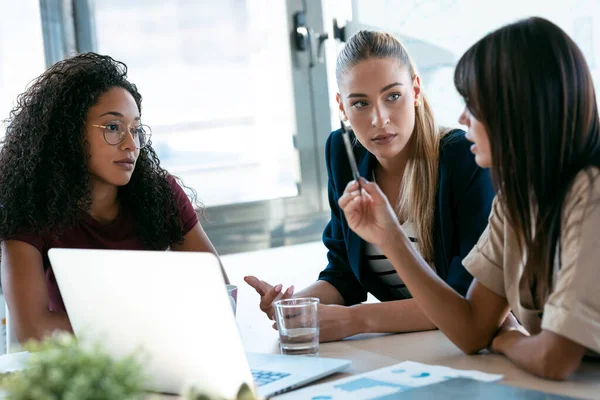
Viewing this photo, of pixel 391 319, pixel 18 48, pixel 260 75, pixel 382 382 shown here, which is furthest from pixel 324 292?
pixel 18 48

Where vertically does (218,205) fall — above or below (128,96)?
below

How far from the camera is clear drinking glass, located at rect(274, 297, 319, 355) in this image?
133cm

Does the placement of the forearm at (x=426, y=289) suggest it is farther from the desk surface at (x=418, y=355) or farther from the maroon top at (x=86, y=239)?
the maroon top at (x=86, y=239)

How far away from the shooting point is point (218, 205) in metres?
2.90

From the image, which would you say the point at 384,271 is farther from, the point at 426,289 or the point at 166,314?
the point at 166,314

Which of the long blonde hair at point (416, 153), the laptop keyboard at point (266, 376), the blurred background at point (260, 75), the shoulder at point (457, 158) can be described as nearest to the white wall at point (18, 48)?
the blurred background at point (260, 75)

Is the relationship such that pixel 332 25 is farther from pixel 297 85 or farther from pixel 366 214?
pixel 366 214

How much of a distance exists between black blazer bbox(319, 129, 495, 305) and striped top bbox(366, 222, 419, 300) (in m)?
0.01

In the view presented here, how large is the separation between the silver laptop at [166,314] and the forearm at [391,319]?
1.00 ft

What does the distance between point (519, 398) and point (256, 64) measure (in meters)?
2.15

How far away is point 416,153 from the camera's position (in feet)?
6.17

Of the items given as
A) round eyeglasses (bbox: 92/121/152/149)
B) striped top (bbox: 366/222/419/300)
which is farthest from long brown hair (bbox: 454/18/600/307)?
round eyeglasses (bbox: 92/121/152/149)

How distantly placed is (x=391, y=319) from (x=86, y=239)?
0.85 m

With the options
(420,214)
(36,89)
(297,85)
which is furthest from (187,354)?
(297,85)
